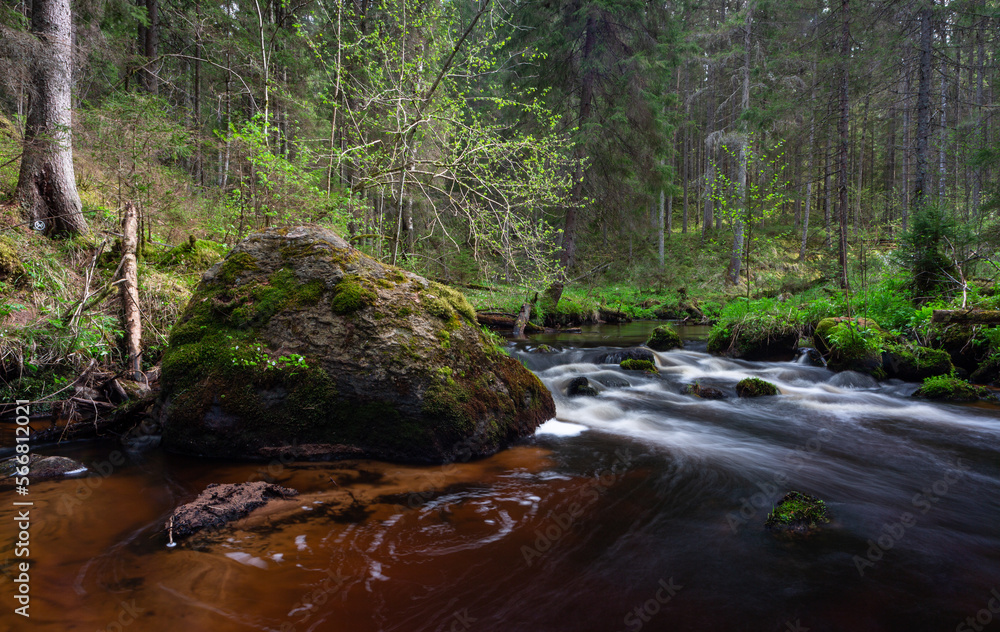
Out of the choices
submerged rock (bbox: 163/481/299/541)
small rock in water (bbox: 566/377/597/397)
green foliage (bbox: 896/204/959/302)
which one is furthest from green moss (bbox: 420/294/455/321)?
green foliage (bbox: 896/204/959/302)

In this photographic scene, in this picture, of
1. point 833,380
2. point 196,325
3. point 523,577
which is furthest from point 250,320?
point 833,380

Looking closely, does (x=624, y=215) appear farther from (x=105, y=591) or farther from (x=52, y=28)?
(x=105, y=591)

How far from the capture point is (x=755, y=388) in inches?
300

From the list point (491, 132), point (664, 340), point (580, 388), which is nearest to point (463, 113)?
point (491, 132)

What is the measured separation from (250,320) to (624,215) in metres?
15.8

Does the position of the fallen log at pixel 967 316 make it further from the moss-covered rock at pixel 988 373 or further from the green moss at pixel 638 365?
the green moss at pixel 638 365

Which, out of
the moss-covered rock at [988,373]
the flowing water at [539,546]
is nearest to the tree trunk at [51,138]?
the flowing water at [539,546]

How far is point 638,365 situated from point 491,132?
5395 millimetres

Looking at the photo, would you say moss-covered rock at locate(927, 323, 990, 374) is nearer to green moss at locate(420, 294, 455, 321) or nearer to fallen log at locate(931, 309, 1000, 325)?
fallen log at locate(931, 309, 1000, 325)

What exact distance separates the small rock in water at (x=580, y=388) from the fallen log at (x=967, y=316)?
A: 658 centimetres

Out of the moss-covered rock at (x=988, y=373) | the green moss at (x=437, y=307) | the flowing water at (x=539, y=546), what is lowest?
the flowing water at (x=539, y=546)

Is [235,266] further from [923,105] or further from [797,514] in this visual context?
[923,105]

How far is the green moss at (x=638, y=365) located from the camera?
908 cm

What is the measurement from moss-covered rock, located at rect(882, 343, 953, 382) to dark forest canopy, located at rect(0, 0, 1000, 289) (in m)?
2.47
